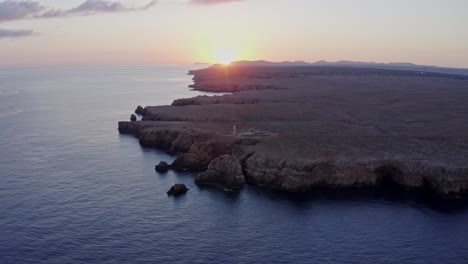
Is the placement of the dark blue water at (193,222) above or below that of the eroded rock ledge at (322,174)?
below

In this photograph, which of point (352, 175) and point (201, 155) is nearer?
point (352, 175)

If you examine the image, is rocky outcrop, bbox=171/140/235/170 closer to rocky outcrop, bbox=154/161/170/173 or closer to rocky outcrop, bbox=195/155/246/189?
rocky outcrop, bbox=154/161/170/173

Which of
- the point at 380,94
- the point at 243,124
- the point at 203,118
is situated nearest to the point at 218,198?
the point at 243,124

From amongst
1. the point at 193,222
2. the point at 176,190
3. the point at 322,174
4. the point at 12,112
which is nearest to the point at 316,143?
the point at 322,174

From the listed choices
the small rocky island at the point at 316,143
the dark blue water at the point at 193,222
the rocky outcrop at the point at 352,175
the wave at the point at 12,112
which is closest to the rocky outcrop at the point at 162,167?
the small rocky island at the point at 316,143

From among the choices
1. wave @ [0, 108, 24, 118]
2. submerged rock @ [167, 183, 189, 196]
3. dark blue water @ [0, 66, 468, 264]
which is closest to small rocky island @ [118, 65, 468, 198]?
dark blue water @ [0, 66, 468, 264]

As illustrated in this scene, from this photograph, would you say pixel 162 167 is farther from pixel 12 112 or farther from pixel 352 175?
pixel 12 112

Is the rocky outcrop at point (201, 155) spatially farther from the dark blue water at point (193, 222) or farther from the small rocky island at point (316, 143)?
the dark blue water at point (193, 222)
